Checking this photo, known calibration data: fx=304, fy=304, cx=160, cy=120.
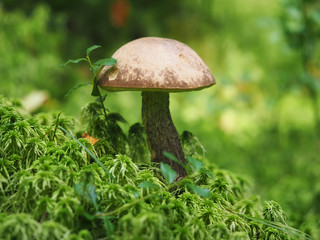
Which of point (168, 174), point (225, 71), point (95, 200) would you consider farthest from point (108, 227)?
point (225, 71)

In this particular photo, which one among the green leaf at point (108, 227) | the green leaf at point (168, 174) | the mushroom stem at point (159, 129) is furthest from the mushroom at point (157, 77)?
the green leaf at point (108, 227)

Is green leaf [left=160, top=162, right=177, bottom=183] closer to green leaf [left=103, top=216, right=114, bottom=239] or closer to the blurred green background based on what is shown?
green leaf [left=103, top=216, right=114, bottom=239]

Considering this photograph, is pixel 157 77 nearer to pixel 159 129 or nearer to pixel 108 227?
pixel 159 129

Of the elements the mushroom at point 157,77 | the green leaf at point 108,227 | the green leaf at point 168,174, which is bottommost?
the green leaf at point 108,227

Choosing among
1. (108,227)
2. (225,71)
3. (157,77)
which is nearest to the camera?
(108,227)


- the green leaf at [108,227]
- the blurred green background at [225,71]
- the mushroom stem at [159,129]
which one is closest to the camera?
the green leaf at [108,227]

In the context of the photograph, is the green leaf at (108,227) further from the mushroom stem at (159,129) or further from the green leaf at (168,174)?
the mushroom stem at (159,129)
